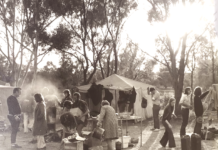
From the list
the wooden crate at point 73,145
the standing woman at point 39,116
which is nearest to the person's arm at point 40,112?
the standing woman at point 39,116

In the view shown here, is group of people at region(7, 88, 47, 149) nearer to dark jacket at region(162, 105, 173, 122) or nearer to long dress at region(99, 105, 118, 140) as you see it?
long dress at region(99, 105, 118, 140)

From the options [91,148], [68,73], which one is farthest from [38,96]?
[68,73]

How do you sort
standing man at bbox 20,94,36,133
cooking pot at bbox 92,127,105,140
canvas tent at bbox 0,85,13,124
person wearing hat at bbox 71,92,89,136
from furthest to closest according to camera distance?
canvas tent at bbox 0,85,13,124 → standing man at bbox 20,94,36,133 → person wearing hat at bbox 71,92,89,136 → cooking pot at bbox 92,127,105,140

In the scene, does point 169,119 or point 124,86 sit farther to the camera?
point 124,86

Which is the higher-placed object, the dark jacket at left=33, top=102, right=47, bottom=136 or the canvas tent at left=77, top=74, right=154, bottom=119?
the canvas tent at left=77, top=74, right=154, bottom=119

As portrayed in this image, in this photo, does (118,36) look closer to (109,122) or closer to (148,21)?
(148,21)

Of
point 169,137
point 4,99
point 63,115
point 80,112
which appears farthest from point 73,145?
point 4,99

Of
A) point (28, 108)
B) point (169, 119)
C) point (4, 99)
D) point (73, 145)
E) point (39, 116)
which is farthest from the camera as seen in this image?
point (4, 99)

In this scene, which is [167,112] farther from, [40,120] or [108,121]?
[40,120]

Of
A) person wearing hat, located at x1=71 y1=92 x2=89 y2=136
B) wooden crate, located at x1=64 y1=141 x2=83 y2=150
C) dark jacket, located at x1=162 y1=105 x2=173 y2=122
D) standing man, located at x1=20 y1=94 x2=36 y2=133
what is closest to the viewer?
wooden crate, located at x1=64 y1=141 x2=83 y2=150

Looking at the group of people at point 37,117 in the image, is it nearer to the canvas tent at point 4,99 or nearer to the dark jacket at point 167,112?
the dark jacket at point 167,112

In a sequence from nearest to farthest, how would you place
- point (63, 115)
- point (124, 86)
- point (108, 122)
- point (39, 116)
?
1. point (108, 122)
2. point (63, 115)
3. point (39, 116)
4. point (124, 86)

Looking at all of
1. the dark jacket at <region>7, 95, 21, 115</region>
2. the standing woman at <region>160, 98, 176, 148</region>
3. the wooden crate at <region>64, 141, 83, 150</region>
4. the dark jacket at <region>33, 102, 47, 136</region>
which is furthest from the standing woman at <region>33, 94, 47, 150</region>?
the standing woman at <region>160, 98, 176, 148</region>

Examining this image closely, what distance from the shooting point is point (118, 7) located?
2058cm
